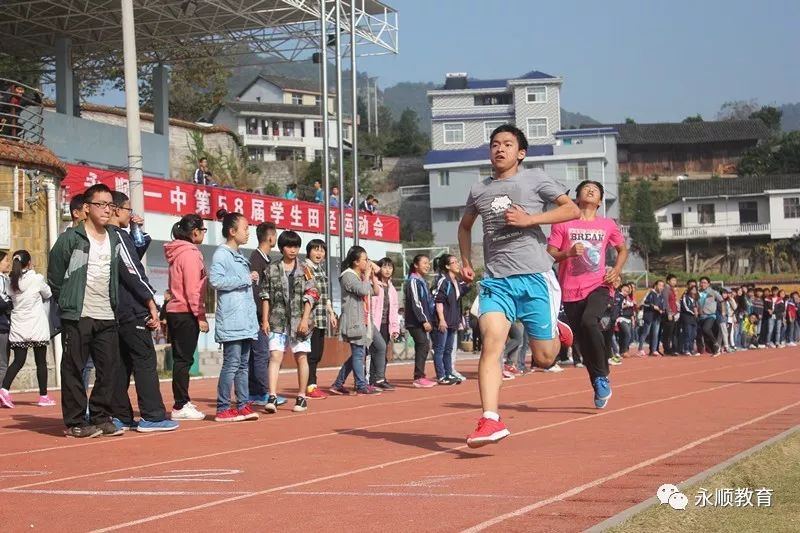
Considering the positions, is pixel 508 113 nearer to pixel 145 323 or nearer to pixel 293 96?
pixel 293 96

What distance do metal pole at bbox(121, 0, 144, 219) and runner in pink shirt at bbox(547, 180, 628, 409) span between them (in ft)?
30.7

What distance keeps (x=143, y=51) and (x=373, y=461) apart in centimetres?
3417

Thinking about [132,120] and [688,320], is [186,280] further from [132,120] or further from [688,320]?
[688,320]

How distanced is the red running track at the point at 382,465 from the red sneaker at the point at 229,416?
9.8 inches

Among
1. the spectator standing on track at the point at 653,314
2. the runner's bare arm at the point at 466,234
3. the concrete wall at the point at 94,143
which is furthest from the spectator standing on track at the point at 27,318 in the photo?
the spectator standing on track at the point at 653,314

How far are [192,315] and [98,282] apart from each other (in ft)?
5.01

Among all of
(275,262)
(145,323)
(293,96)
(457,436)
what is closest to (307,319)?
(275,262)

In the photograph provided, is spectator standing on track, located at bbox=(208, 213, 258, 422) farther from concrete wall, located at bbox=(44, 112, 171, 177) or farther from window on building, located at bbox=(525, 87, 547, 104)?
window on building, located at bbox=(525, 87, 547, 104)

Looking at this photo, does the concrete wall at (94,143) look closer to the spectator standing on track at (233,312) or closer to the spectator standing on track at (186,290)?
the spectator standing on track at (186,290)

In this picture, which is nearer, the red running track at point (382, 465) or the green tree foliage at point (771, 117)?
the red running track at point (382, 465)

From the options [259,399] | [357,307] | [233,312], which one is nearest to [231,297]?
[233,312]

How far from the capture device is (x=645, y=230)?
88625 millimetres

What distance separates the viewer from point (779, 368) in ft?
67.4

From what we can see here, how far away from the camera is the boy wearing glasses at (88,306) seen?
10.2 m
